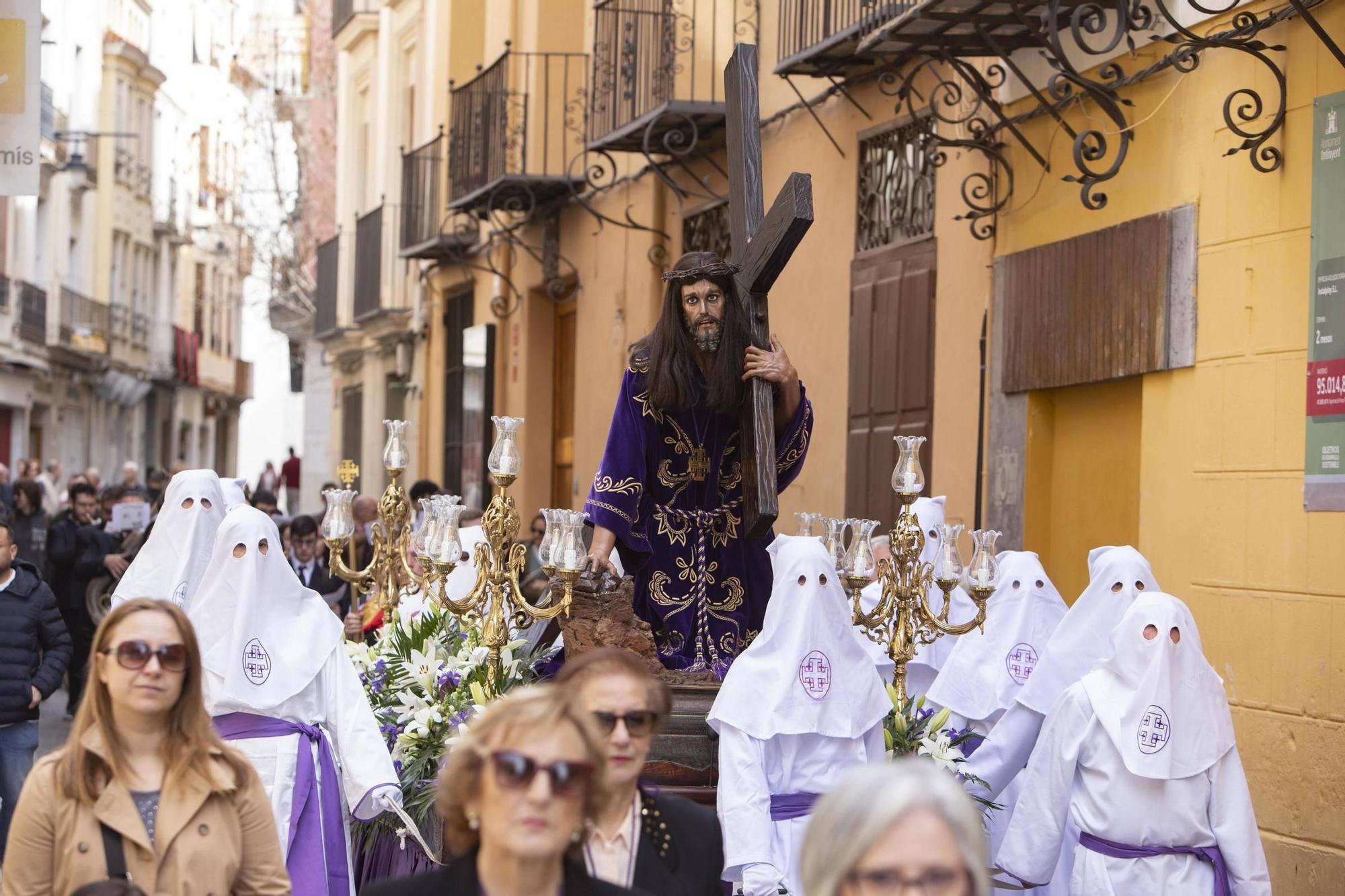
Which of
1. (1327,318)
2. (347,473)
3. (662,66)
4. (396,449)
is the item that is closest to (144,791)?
(396,449)

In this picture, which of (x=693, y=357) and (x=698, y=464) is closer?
(x=693, y=357)

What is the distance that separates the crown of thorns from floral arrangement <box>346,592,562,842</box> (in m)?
1.43

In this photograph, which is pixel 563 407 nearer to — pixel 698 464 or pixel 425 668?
pixel 425 668

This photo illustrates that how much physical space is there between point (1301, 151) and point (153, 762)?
5453mm

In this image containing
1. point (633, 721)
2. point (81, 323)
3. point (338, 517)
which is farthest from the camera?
point (81, 323)

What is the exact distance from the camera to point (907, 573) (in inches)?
266

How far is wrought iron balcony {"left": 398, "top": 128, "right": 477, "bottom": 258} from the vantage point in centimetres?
2133

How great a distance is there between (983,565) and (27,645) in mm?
4682

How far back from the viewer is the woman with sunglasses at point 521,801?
3.25 meters

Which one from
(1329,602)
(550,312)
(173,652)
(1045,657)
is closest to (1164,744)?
(1045,657)

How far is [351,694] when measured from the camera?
6.62 m

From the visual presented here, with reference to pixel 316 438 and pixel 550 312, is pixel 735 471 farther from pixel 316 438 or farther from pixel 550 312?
pixel 316 438

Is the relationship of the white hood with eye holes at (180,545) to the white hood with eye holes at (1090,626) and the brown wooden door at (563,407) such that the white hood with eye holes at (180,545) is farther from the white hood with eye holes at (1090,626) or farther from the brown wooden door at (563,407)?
the brown wooden door at (563,407)

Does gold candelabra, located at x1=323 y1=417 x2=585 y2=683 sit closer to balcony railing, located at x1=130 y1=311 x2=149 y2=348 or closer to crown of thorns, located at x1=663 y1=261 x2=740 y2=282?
crown of thorns, located at x1=663 y1=261 x2=740 y2=282
